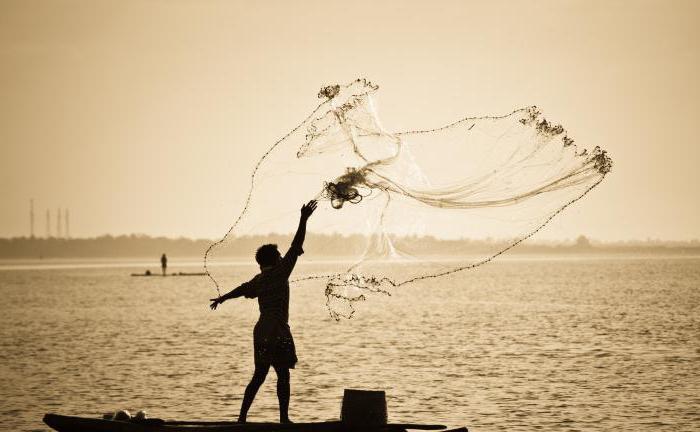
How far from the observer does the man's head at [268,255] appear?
12.7 m

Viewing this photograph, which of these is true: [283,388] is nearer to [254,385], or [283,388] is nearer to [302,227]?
[254,385]

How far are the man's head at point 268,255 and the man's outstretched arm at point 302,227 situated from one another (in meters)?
0.48

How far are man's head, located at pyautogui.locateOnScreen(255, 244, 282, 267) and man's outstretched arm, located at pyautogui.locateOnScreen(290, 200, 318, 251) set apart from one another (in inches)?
18.9

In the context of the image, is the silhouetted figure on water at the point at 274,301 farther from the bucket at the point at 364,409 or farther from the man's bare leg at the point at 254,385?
the bucket at the point at 364,409

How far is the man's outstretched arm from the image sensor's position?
12.3 metres

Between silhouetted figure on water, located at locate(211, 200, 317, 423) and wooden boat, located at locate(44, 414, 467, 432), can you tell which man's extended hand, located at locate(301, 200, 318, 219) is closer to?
silhouetted figure on water, located at locate(211, 200, 317, 423)

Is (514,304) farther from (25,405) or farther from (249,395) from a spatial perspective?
(249,395)

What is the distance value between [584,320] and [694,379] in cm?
2407

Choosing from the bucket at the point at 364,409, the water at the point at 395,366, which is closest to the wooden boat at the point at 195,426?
the bucket at the point at 364,409

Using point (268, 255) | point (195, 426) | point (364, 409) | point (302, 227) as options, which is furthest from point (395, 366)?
point (302, 227)

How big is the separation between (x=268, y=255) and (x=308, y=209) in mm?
780

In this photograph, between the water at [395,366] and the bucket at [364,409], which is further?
the water at [395,366]

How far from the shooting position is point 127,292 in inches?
3398

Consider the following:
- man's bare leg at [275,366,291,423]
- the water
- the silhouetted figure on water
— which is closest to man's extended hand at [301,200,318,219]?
the silhouetted figure on water
